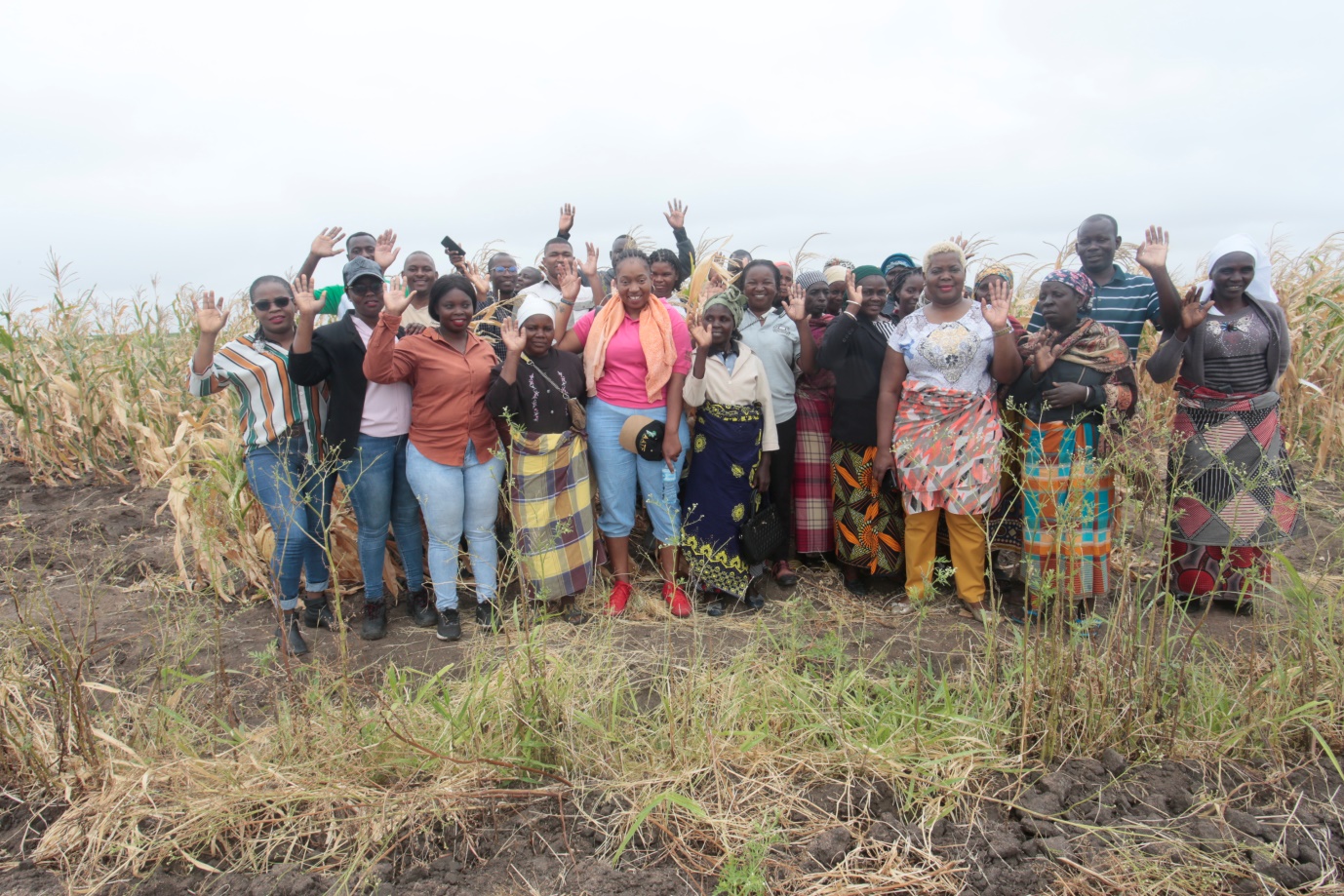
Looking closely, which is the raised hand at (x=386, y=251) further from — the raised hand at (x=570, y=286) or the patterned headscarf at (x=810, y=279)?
the patterned headscarf at (x=810, y=279)

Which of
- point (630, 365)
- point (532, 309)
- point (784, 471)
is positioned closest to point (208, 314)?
point (532, 309)

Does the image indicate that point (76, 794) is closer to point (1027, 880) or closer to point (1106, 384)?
point (1027, 880)

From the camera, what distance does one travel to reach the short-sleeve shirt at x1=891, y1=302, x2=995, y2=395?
12.9ft

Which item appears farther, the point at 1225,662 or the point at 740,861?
the point at 1225,662

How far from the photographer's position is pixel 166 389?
688 centimetres

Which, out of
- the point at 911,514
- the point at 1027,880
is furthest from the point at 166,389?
the point at 1027,880

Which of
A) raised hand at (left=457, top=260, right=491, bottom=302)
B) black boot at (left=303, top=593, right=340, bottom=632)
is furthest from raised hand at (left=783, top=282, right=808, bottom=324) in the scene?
black boot at (left=303, top=593, right=340, bottom=632)

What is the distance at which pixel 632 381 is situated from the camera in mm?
4219

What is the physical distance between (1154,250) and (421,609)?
4.04 metres

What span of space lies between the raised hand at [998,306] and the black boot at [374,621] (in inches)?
130

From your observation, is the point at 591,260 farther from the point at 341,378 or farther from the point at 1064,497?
the point at 1064,497

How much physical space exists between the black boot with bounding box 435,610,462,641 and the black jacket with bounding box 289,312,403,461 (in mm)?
923

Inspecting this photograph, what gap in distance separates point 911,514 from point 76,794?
3.62 meters

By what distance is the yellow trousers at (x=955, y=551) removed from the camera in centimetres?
410
